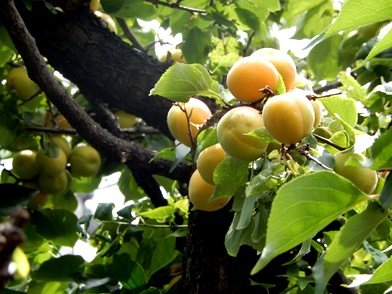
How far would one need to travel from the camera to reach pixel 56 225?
1.50 meters

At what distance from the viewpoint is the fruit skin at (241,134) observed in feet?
2.16

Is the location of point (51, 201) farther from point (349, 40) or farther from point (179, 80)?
point (179, 80)

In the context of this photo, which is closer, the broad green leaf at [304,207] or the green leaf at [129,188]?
the broad green leaf at [304,207]

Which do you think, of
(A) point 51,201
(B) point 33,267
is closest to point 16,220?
(B) point 33,267

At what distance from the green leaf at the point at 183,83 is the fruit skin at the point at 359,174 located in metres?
0.20

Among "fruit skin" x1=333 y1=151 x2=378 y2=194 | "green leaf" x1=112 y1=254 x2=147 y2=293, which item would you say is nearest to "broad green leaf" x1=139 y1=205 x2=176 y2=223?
"green leaf" x1=112 y1=254 x2=147 y2=293

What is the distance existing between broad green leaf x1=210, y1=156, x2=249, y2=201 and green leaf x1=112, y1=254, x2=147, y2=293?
1.50 ft

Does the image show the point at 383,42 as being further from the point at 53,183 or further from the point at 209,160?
the point at 53,183

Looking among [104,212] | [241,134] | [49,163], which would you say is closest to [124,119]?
[49,163]

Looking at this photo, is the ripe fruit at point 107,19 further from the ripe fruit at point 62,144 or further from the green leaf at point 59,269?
the green leaf at point 59,269

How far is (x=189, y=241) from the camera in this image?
1052 mm

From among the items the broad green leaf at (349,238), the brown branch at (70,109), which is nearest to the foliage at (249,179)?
the broad green leaf at (349,238)

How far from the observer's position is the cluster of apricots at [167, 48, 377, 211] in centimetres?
62

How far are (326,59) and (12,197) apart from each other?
0.90 metres
